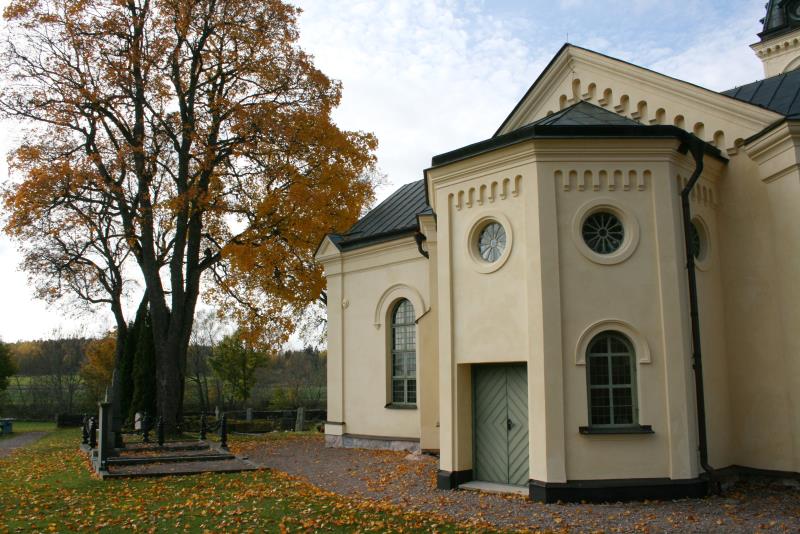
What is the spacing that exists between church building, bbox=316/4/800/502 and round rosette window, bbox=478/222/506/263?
27mm

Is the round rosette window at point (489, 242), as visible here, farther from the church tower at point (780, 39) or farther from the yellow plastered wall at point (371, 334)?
the church tower at point (780, 39)

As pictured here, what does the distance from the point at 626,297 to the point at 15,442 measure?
23557 millimetres

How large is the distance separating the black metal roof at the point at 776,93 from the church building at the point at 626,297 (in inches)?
4.4

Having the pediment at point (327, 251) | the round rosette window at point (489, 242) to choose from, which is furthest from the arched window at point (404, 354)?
the round rosette window at point (489, 242)

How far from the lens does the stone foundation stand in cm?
1747

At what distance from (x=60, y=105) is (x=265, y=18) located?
6.59 metres

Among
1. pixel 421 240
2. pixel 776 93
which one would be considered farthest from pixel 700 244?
pixel 421 240

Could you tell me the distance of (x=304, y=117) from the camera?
69.3 feet

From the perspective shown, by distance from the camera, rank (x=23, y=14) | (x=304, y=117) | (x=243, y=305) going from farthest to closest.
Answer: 1. (x=243, y=305)
2. (x=304, y=117)
3. (x=23, y=14)

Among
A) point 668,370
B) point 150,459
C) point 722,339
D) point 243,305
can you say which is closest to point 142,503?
point 150,459

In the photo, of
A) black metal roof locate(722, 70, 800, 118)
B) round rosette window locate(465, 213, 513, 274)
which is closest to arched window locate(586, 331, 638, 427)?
round rosette window locate(465, 213, 513, 274)

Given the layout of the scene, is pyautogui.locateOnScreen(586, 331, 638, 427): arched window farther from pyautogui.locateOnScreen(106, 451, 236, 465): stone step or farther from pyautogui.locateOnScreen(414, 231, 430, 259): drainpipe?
pyautogui.locateOnScreen(106, 451, 236, 465): stone step

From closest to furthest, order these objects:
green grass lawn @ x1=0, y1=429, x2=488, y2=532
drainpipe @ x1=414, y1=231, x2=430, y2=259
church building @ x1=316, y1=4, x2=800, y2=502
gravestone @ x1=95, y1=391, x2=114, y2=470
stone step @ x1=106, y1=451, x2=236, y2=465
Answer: green grass lawn @ x1=0, y1=429, x2=488, y2=532 → church building @ x1=316, y1=4, x2=800, y2=502 → gravestone @ x1=95, y1=391, x2=114, y2=470 → stone step @ x1=106, y1=451, x2=236, y2=465 → drainpipe @ x1=414, y1=231, x2=430, y2=259

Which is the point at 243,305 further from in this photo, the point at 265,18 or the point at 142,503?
the point at 142,503
